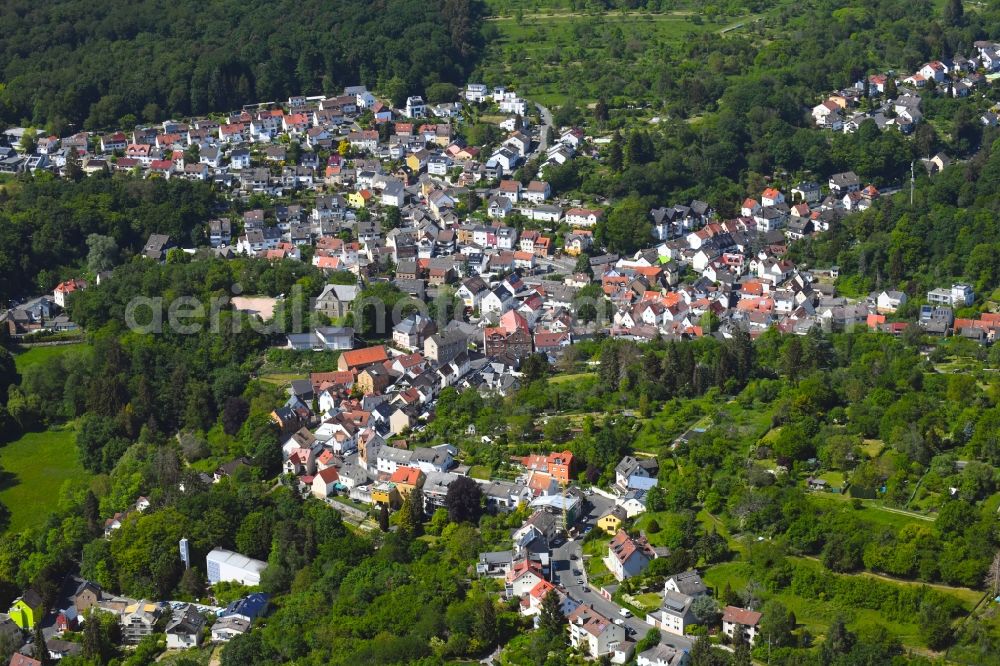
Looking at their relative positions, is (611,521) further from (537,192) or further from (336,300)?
(537,192)

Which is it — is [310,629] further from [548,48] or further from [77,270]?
[548,48]

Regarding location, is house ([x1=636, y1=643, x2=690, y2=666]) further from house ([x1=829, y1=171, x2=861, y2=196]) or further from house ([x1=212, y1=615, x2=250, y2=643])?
house ([x1=829, y1=171, x2=861, y2=196])

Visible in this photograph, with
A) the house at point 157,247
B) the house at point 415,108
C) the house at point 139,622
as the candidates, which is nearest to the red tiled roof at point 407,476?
the house at point 139,622

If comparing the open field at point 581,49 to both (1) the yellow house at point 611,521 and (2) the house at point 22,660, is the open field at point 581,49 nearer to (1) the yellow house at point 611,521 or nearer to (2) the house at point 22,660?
(1) the yellow house at point 611,521

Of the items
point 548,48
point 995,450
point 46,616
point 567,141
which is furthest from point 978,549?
point 548,48

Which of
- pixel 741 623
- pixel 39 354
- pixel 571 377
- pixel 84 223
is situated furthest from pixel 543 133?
pixel 741 623
